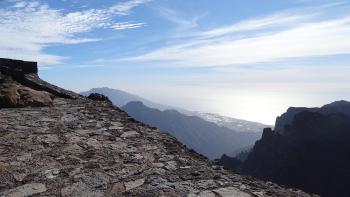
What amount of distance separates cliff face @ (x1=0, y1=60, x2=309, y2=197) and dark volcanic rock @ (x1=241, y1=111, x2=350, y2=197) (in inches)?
3568

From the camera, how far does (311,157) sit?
342 ft

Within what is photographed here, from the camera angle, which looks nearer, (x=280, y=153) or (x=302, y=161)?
(x=302, y=161)

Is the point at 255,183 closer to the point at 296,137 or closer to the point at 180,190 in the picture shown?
the point at 180,190

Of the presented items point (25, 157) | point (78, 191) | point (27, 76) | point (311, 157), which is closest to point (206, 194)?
point (78, 191)

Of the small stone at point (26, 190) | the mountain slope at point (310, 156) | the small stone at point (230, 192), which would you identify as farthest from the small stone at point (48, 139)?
the mountain slope at point (310, 156)

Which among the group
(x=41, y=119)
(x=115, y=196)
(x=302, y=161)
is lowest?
(x=302, y=161)

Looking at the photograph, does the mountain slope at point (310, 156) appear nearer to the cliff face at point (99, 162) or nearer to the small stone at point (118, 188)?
the cliff face at point (99, 162)

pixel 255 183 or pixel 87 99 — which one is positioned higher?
pixel 87 99

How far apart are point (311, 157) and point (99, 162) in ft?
347

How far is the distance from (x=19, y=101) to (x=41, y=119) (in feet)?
6.43

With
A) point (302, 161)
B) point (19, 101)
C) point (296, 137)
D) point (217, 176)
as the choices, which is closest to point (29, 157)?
point (217, 176)

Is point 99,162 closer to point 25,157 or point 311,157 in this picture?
point 25,157

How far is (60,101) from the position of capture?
42.1 ft

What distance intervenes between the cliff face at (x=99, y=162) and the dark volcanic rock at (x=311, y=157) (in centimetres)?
9062
